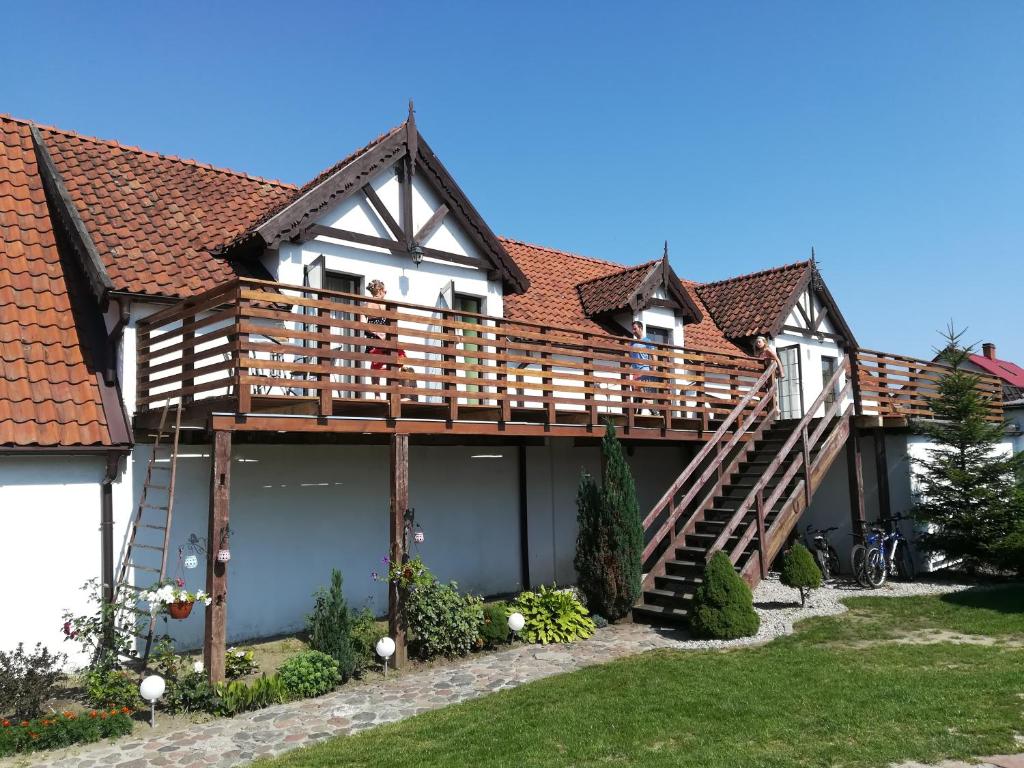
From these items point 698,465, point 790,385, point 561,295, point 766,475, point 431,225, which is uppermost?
point 431,225

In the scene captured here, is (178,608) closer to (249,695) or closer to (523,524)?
(249,695)

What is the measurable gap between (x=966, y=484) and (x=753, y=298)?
7413 mm

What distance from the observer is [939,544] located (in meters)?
15.3

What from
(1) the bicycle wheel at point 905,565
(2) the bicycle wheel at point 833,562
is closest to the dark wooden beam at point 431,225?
(2) the bicycle wheel at point 833,562

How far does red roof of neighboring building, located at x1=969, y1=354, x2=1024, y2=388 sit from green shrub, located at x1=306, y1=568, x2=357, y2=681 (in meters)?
36.9

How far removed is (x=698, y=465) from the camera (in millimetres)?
13766

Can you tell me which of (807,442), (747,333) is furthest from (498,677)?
(747,333)

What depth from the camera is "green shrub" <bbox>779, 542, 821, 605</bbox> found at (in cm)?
1234

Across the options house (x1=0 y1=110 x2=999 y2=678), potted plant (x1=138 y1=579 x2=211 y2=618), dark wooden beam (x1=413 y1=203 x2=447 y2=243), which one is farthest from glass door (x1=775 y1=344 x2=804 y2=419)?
potted plant (x1=138 y1=579 x2=211 y2=618)

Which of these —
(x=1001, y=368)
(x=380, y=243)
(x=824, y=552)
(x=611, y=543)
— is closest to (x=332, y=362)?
(x=380, y=243)

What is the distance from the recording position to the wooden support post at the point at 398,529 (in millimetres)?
9922

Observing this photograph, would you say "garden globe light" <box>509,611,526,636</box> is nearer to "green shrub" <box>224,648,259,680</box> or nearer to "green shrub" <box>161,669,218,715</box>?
"green shrub" <box>224,648,259,680</box>

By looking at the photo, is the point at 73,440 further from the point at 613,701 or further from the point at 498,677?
the point at 613,701

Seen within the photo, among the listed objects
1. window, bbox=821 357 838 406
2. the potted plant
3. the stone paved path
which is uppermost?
window, bbox=821 357 838 406
